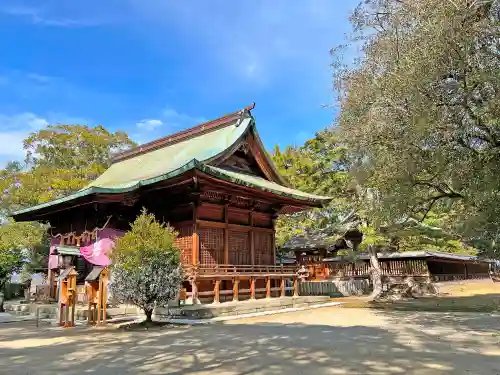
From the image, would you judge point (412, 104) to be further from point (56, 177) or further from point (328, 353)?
point (56, 177)

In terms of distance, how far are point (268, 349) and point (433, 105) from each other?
6990 millimetres

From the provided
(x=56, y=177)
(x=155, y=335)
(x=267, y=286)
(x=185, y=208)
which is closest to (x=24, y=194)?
(x=56, y=177)

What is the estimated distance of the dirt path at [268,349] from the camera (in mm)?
6707

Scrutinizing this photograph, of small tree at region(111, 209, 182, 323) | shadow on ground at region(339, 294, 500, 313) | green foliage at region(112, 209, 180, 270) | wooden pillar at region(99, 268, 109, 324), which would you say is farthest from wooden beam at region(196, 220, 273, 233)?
shadow on ground at region(339, 294, 500, 313)

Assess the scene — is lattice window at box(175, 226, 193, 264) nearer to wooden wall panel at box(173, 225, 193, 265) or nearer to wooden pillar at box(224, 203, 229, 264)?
wooden wall panel at box(173, 225, 193, 265)

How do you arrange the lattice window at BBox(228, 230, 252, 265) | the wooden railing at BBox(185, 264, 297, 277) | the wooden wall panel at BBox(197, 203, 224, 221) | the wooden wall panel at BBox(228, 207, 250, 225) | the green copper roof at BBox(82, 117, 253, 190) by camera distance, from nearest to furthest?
the wooden railing at BBox(185, 264, 297, 277) → the wooden wall panel at BBox(197, 203, 224, 221) → the lattice window at BBox(228, 230, 252, 265) → the wooden wall panel at BBox(228, 207, 250, 225) → the green copper roof at BBox(82, 117, 253, 190)

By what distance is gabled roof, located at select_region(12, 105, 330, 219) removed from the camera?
1730 centimetres

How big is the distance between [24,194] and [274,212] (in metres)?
17.9

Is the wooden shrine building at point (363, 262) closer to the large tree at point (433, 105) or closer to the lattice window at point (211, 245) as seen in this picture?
the lattice window at point (211, 245)

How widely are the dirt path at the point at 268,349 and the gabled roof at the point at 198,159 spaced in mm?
6262

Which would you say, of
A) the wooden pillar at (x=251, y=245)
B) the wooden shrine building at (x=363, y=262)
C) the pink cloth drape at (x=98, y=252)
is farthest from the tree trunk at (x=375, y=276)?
the pink cloth drape at (x=98, y=252)

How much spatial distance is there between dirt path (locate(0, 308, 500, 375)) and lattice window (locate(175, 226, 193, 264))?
189 inches

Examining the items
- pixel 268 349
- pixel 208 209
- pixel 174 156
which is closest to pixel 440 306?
pixel 208 209

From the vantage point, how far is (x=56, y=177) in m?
28.6
